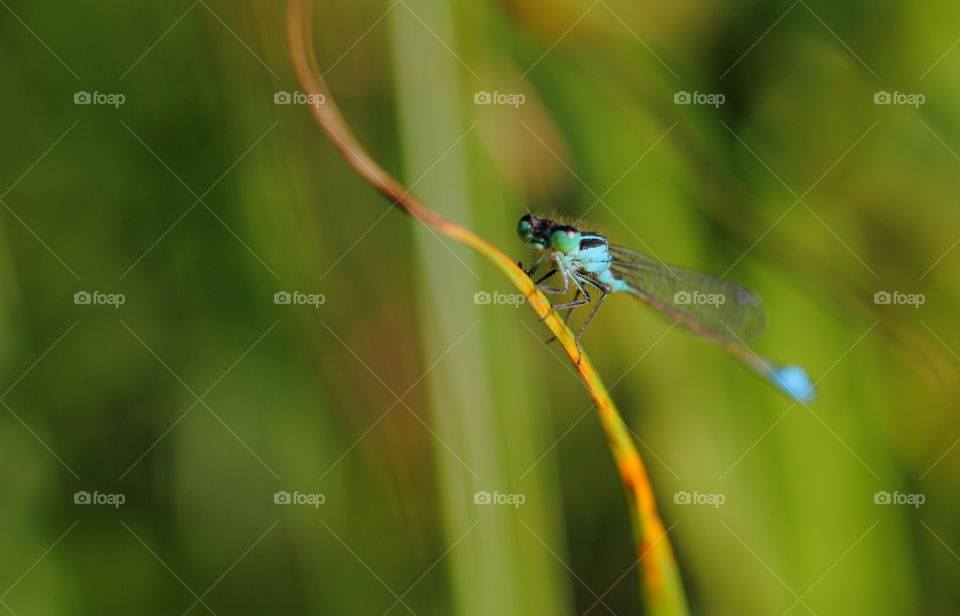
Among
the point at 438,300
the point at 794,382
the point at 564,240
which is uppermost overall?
the point at 564,240

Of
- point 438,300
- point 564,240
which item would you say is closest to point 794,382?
point 564,240

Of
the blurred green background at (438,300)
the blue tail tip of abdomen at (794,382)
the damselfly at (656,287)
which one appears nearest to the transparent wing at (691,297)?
the damselfly at (656,287)

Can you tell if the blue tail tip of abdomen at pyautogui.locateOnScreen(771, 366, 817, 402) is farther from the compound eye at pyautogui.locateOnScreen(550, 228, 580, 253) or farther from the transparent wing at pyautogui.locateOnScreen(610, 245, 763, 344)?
the compound eye at pyautogui.locateOnScreen(550, 228, 580, 253)

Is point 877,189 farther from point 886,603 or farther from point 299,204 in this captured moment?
point 299,204

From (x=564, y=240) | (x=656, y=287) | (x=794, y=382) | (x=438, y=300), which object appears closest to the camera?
(x=438, y=300)

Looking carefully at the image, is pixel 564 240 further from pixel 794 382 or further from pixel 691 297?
pixel 794 382

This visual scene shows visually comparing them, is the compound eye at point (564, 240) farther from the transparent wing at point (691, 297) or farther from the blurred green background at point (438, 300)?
the transparent wing at point (691, 297)

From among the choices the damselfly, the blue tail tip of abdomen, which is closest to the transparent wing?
the damselfly
